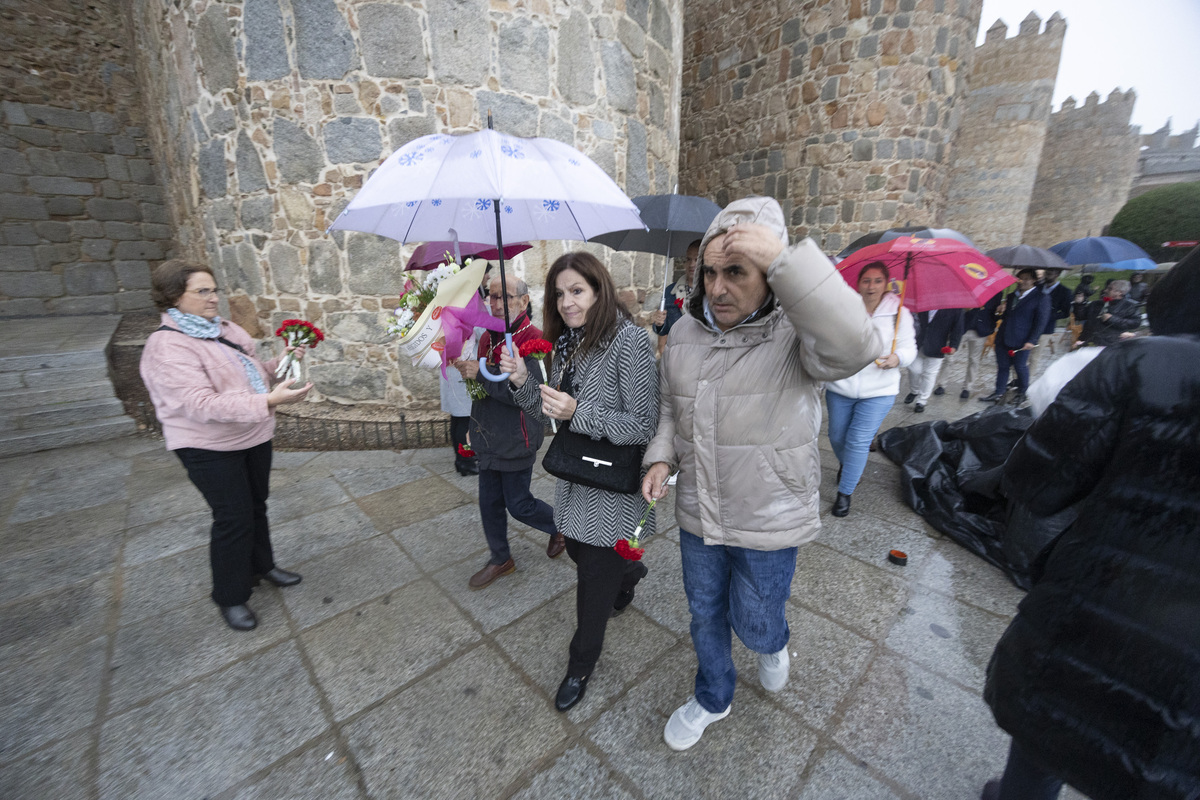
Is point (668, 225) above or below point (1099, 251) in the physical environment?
above

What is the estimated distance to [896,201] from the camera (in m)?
8.73

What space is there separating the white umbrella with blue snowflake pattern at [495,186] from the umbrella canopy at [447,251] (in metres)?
0.39

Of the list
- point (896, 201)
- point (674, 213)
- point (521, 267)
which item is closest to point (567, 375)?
point (674, 213)

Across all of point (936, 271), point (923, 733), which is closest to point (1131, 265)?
point (936, 271)

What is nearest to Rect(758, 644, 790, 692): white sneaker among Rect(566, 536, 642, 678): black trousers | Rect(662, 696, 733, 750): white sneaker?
Rect(662, 696, 733, 750): white sneaker

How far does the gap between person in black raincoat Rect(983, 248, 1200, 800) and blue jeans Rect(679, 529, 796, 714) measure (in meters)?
0.70

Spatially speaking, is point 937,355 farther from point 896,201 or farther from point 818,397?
point 818,397

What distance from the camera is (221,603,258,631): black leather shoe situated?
269 centimetres

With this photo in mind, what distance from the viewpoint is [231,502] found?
2574 millimetres

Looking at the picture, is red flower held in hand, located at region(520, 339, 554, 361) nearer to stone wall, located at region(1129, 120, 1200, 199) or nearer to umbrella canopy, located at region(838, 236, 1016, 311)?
umbrella canopy, located at region(838, 236, 1016, 311)

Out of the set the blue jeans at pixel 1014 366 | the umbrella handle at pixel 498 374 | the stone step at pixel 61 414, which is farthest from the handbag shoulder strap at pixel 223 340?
the blue jeans at pixel 1014 366

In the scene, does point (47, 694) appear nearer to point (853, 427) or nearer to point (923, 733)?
point (923, 733)

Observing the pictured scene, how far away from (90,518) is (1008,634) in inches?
231

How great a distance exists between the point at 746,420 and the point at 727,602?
2.74 feet
